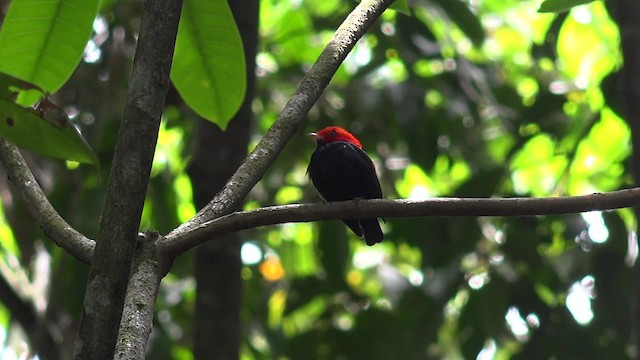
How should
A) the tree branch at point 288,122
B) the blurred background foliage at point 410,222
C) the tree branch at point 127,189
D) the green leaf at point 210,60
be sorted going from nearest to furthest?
1. the tree branch at point 127,189
2. the tree branch at point 288,122
3. the green leaf at point 210,60
4. the blurred background foliage at point 410,222

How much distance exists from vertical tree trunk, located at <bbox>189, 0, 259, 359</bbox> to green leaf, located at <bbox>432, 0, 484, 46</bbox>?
1.19m

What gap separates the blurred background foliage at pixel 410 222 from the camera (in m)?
4.57

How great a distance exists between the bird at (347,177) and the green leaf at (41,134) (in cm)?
233

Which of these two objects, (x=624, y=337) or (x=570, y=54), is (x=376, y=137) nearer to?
(x=624, y=337)

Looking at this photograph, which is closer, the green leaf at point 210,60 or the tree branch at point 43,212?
the tree branch at point 43,212

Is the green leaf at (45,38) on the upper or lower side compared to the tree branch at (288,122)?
upper

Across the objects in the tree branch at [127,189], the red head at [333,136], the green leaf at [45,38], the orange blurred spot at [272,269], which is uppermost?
the green leaf at [45,38]

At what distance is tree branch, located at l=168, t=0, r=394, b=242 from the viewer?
2.13 m

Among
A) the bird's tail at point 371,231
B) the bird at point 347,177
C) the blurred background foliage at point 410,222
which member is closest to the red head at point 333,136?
the bird at point 347,177

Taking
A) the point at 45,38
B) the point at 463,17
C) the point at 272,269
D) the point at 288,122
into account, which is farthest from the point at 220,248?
the point at 272,269

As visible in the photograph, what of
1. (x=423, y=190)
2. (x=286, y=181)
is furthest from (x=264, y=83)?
(x=423, y=190)

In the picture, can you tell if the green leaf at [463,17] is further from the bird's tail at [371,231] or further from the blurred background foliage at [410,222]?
the bird's tail at [371,231]

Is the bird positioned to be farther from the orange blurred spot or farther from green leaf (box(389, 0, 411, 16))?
the orange blurred spot

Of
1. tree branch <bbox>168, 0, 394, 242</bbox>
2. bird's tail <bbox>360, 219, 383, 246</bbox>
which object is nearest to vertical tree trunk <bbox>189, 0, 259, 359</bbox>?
bird's tail <bbox>360, 219, 383, 246</bbox>
